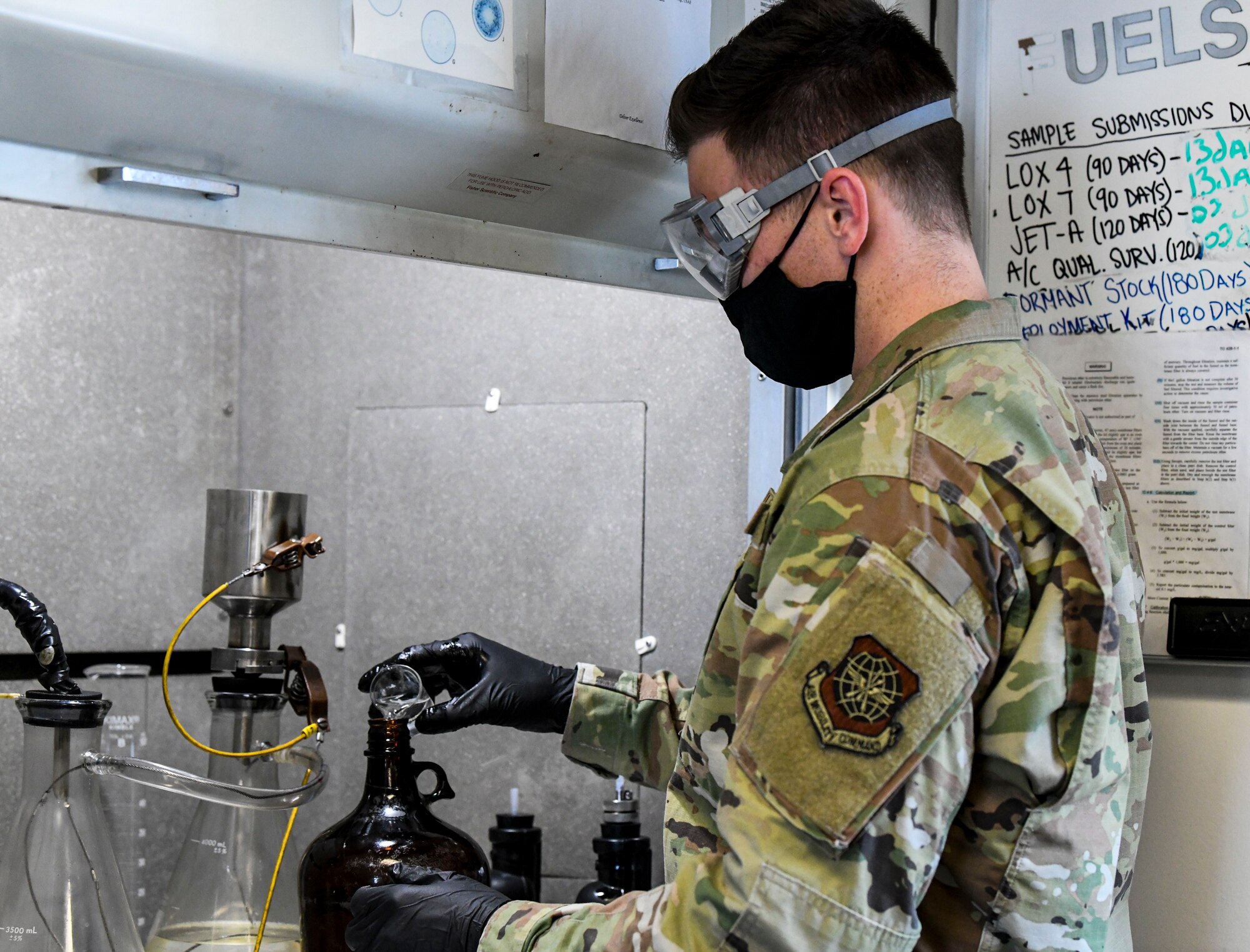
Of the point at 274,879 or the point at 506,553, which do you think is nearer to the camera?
the point at 274,879

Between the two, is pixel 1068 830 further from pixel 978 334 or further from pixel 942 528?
pixel 978 334

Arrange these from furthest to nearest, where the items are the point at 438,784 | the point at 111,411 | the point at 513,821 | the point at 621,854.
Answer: the point at 111,411
the point at 513,821
the point at 621,854
the point at 438,784

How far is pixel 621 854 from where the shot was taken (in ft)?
4.56

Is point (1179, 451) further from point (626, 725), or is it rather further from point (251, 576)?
point (251, 576)

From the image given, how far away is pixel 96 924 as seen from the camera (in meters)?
1.02

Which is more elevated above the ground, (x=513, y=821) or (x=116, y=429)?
(x=116, y=429)

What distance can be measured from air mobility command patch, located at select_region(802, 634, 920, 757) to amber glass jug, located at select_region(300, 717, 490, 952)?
18.3 inches

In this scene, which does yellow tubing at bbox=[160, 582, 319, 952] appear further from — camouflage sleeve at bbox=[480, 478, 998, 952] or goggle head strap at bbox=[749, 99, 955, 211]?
goggle head strap at bbox=[749, 99, 955, 211]

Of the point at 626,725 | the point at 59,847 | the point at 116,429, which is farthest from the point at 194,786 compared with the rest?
the point at 116,429

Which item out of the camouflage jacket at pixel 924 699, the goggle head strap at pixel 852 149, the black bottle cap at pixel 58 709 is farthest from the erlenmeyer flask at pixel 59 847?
the goggle head strap at pixel 852 149

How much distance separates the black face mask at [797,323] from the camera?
3.15 feet

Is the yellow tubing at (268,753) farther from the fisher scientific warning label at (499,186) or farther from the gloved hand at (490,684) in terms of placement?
the fisher scientific warning label at (499,186)

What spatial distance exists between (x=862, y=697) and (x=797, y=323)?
39cm

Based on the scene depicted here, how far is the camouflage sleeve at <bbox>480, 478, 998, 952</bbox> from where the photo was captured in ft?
2.26
